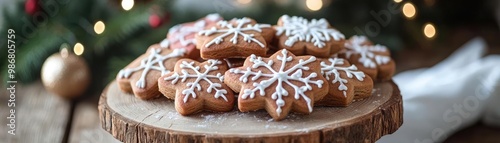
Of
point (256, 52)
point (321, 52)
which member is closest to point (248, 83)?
point (256, 52)

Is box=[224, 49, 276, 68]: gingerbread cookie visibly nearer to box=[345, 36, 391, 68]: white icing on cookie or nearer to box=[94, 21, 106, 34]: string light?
box=[345, 36, 391, 68]: white icing on cookie

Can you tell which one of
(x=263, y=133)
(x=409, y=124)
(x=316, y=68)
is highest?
(x=316, y=68)

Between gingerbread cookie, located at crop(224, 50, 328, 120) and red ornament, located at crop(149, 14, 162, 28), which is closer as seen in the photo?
gingerbread cookie, located at crop(224, 50, 328, 120)

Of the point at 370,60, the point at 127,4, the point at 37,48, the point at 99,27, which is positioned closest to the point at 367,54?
the point at 370,60

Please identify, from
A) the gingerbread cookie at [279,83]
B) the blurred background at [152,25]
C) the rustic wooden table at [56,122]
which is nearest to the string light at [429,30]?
the blurred background at [152,25]

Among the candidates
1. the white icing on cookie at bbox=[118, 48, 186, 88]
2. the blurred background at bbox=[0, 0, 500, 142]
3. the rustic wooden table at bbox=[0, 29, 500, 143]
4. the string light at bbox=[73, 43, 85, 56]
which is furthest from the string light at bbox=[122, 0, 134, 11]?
the white icing on cookie at bbox=[118, 48, 186, 88]

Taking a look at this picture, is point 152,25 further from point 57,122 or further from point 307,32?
point 307,32

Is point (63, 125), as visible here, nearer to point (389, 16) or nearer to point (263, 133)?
point (263, 133)

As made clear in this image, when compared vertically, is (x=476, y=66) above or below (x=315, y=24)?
below
